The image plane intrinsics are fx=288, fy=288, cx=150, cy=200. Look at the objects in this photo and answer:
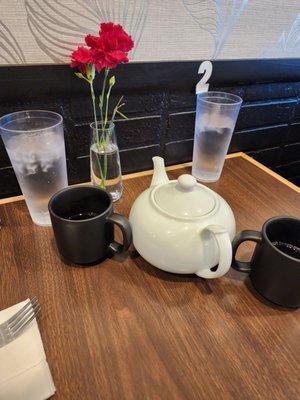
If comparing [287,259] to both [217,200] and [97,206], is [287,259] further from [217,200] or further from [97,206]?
[97,206]

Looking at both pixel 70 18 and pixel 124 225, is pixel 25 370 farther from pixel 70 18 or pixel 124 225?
pixel 70 18

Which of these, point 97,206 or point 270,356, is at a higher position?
point 97,206

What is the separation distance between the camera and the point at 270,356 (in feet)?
1.42

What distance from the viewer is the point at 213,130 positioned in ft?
2.68

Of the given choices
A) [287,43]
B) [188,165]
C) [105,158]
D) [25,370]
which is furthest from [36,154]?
[287,43]

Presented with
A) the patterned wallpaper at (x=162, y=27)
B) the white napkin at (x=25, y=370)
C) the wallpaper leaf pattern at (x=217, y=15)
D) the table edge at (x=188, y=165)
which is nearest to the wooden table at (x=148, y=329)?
the white napkin at (x=25, y=370)

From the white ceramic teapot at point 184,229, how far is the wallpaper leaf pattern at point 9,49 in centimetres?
42

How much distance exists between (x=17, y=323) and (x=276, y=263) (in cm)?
41

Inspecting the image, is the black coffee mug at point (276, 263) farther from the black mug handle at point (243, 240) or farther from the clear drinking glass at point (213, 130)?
the clear drinking glass at point (213, 130)

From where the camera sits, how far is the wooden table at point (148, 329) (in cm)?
40

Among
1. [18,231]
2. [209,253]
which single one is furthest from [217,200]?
[18,231]

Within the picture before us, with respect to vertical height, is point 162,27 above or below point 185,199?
above

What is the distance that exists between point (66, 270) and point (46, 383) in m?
0.21

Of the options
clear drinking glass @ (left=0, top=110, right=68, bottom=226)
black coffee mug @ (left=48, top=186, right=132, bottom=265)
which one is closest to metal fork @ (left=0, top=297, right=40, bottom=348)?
black coffee mug @ (left=48, top=186, right=132, bottom=265)
